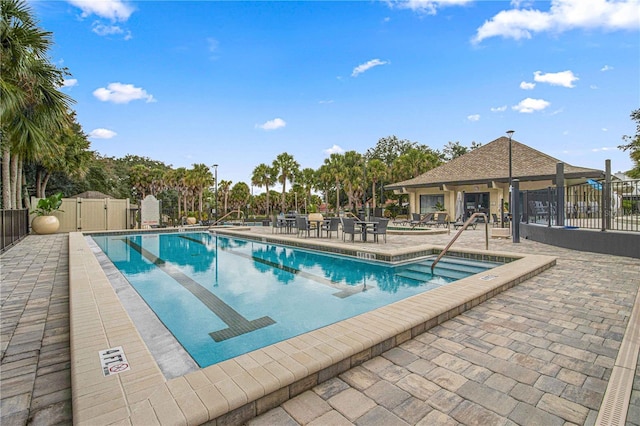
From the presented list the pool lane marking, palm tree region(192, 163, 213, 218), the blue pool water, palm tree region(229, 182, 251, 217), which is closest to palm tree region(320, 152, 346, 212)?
palm tree region(192, 163, 213, 218)

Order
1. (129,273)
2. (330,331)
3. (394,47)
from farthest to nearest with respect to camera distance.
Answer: (394,47), (129,273), (330,331)

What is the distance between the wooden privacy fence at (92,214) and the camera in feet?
51.9

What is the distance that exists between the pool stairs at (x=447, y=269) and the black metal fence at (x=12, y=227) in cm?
1004

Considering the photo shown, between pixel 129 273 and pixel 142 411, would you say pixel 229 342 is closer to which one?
pixel 142 411

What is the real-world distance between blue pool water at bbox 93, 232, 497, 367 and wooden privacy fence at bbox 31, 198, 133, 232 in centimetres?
893

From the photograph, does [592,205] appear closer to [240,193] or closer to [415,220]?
[415,220]

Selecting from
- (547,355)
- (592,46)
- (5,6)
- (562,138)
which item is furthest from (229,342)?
(562,138)

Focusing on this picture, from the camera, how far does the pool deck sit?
1756mm

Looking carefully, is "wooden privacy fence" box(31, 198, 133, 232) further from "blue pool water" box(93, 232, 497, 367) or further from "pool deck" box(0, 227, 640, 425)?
"pool deck" box(0, 227, 640, 425)

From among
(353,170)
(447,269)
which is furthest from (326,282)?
(353,170)

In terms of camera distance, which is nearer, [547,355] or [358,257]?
[547,355]

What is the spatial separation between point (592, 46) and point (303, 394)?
15.3 metres

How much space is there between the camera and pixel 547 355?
2482 millimetres

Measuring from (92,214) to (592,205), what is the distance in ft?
68.6
